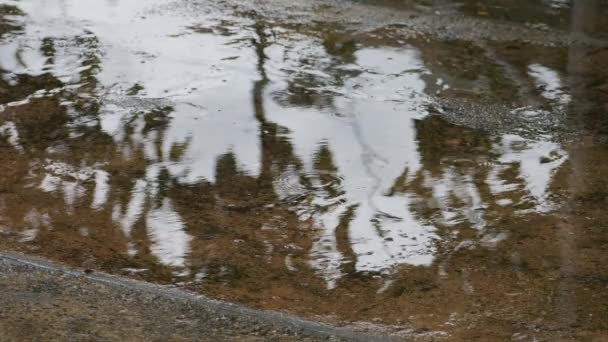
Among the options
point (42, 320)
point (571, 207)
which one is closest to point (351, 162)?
point (571, 207)

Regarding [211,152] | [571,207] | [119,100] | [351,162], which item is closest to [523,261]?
[571,207]

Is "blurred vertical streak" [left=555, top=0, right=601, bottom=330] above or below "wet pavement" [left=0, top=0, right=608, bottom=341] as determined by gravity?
above

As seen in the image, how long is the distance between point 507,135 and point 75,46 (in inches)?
106

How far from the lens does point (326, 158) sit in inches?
188

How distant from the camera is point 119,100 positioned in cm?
544

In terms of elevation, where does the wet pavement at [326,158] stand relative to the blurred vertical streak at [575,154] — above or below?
below

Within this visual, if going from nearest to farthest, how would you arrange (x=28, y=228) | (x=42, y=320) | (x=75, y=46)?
(x=42, y=320)
(x=28, y=228)
(x=75, y=46)

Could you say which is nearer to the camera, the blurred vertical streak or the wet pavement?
the blurred vertical streak

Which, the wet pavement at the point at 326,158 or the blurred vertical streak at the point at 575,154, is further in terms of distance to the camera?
the wet pavement at the point at 326,158

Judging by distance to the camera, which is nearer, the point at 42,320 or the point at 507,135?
the point at 42,320

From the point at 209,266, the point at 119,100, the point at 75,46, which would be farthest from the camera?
the point at 75,46

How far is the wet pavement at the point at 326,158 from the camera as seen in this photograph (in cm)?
367

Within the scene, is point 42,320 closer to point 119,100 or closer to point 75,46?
point 119,100

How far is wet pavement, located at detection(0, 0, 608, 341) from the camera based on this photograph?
3.67 m
